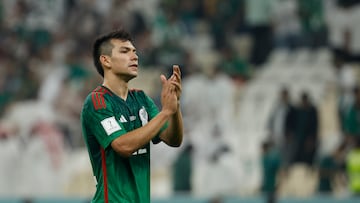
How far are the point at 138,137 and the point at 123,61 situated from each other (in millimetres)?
480

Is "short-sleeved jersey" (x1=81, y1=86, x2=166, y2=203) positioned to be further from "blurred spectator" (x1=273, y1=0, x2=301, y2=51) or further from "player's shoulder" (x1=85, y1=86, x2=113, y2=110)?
"blurred spectator" (x1=273, y1=0, x2=301, y2=51)

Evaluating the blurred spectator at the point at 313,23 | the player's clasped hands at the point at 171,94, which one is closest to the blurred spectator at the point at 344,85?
the blurred spectator at the point at 313,23

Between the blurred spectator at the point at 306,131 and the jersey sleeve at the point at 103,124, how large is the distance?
9858 millimetres

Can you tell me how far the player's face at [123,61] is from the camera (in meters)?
5.23

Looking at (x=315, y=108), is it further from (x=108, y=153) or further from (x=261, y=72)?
(x=108, y=153)

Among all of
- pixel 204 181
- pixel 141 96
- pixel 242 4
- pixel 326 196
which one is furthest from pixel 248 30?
pixel 141 96

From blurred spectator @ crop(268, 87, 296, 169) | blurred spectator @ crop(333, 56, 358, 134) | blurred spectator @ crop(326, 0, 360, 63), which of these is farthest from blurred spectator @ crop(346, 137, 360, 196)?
blurred spectator @ crop(326, 0, 360, 63)

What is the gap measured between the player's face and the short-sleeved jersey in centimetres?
14

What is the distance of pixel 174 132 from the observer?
17.4ft

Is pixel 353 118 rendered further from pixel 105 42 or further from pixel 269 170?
pixel 105 42

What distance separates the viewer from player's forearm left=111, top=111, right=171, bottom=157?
4.97 m

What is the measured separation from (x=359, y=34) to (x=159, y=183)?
161 inches

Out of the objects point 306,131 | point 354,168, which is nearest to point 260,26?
point 306,131

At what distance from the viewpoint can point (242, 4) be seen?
16.5 meters
